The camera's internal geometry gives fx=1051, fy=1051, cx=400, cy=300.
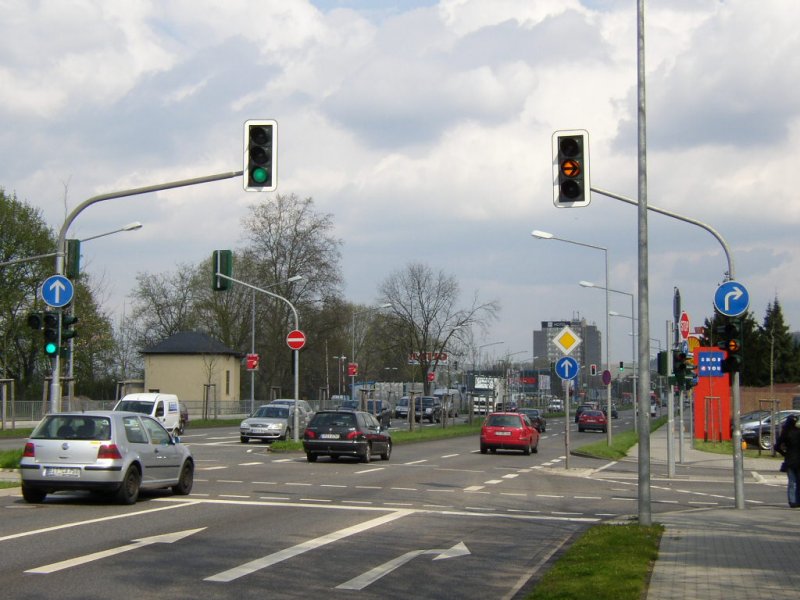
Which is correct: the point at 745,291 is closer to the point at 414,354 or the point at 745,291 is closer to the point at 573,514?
the point at 573,514

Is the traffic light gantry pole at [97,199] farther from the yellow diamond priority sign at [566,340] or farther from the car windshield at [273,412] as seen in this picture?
the car windshield at [273,412]

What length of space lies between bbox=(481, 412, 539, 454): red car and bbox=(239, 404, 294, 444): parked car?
8.39 meters

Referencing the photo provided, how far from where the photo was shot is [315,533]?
13.4m

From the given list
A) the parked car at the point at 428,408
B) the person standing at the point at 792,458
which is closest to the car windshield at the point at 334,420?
the person standing at the point at 792,458

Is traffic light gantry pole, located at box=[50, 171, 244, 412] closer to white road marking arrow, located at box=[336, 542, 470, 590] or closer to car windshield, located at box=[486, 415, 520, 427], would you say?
white road marking arrow, located at box=[336, 542, 470, 590]

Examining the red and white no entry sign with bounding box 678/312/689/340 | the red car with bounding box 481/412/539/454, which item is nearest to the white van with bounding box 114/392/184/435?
the red car with bounding box 481/412/539/454

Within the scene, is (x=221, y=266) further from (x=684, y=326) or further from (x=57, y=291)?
(x=684, y=326)

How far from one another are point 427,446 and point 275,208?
40312 millimetres

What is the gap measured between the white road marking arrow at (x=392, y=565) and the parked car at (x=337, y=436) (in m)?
16.2

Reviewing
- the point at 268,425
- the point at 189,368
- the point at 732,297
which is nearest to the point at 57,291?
the point at 732,297

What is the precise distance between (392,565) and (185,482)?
8.37 meters

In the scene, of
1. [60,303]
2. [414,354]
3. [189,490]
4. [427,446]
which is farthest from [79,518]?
[414,354]

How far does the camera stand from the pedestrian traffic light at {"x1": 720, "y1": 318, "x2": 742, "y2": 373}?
57.8 feet

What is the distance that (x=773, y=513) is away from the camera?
1688 centimetres
